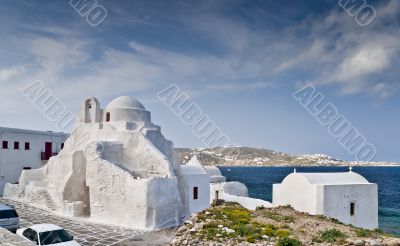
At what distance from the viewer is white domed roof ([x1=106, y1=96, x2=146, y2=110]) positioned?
2580 centimetres

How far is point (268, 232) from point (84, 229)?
9374mm

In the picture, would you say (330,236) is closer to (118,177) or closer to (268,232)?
(268,232)

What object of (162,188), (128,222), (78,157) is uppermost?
(78,157)

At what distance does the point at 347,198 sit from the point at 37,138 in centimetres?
2515

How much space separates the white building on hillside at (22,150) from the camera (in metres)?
30.0

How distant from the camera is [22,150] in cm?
3134

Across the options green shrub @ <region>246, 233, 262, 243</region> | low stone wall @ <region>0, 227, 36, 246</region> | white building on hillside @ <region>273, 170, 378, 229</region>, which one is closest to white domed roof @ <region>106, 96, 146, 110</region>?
white building on hillside @ <region>273, 170, 378, 229</region>

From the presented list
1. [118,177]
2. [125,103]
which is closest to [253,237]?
[118,177]

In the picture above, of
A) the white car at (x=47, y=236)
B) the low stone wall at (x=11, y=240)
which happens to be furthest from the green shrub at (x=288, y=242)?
the low stone wall at (x=11, y=240)

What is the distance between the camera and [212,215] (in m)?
19.8

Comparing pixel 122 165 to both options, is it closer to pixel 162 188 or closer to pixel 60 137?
pixel 162 188

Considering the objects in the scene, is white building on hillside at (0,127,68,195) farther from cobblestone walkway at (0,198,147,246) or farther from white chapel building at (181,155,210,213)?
white chapel building at (181,155,210,213)

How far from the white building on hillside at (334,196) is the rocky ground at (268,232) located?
7.29 feet

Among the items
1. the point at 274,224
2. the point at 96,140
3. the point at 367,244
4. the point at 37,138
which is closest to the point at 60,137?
the point at 37,138
